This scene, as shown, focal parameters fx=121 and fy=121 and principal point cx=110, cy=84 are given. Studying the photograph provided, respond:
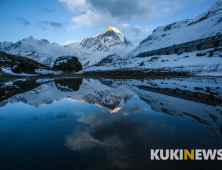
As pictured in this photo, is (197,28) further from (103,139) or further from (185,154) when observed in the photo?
(103,139)

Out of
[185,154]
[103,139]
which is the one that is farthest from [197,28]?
[103,139]

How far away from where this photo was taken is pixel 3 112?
182 inches

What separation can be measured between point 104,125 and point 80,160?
1.37 m

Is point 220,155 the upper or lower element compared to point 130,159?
lower

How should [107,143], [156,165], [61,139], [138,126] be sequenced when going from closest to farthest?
[156,165], [107,143], [61,139], [138,126]

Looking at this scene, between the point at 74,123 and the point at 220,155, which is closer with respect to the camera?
the point at 220,155

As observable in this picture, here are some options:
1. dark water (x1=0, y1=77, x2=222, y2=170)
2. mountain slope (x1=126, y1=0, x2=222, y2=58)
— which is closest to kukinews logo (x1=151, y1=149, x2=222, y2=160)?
dark water (x1=0, y1=77, x2=222, y2=170)

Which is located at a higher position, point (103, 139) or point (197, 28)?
point (197, 28)

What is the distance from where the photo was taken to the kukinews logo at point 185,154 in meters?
2.03

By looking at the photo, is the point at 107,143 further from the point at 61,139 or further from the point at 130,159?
the point at 61,139

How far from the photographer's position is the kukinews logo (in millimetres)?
2031

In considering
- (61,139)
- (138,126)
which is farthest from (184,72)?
(61,139)

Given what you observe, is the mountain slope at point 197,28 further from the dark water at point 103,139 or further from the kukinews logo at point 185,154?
the kukinews logo at point 185,154

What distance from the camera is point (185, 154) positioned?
6.95 ft
